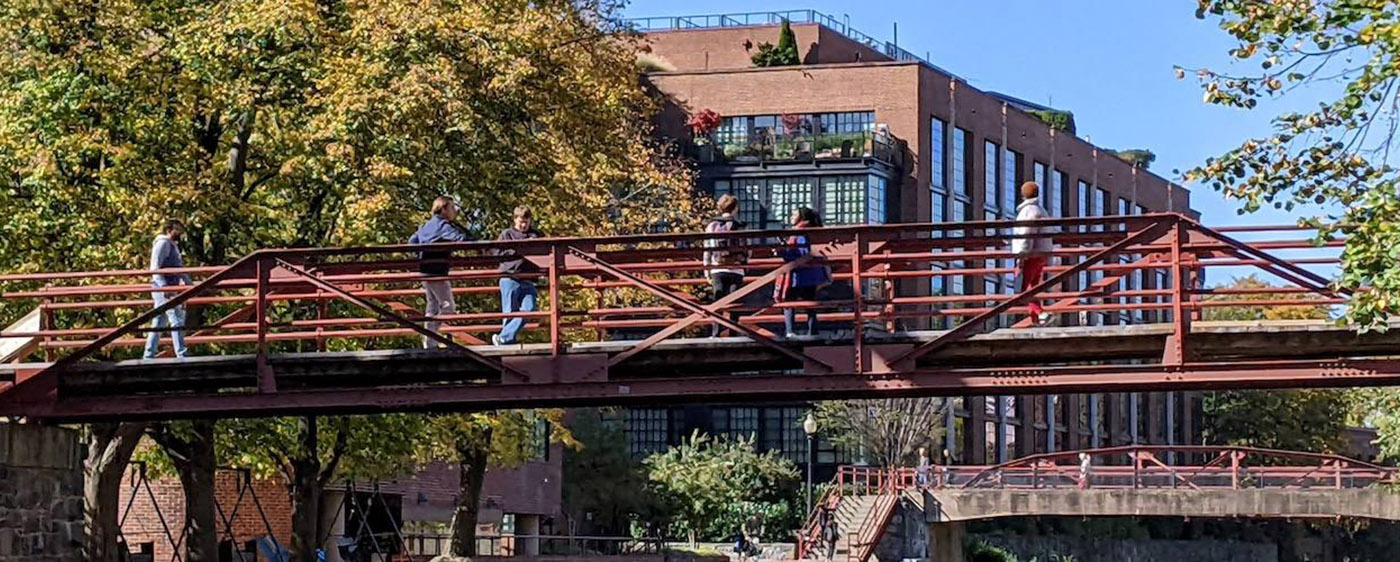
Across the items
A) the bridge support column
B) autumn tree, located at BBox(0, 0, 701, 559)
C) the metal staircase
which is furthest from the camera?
the bridge support column

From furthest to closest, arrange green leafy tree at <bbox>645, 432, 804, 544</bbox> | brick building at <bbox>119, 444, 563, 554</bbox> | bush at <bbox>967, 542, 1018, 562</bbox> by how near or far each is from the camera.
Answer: bush at <bbox>967, 542, 1018, 562</bbox> < green leafy tree at <bbox>645, 432, 804, 544</bbox> < brick building at <bbox>119, 444, 563, 554</bbox>

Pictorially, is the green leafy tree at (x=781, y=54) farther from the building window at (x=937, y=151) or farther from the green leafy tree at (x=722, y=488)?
the green leafy tree at (x=722, y=488)

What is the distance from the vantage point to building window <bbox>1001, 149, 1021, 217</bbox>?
88.8 metres

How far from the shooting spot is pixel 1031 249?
23.3 meters

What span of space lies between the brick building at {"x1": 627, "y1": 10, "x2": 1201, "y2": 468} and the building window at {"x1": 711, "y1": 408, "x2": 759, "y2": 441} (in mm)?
48

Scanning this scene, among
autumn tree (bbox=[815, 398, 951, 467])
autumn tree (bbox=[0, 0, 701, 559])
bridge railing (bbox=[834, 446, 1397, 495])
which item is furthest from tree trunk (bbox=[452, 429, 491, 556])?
autumn tree (bbox=[815, 398, 951, 467])

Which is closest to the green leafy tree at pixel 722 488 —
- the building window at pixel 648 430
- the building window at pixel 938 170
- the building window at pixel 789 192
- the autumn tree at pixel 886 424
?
the autumn tree at pixel 886 424

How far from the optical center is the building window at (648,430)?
8344 centimetres

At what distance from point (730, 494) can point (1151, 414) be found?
38.4 m

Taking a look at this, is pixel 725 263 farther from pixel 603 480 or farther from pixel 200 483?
pixel 603 480

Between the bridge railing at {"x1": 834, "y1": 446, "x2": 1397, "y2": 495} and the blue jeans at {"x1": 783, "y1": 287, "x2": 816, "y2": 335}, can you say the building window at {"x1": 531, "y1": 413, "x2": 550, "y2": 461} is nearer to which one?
the bridge railing at {"x1": 834, "y1": 446, "x2": 1397, "y2": 495}

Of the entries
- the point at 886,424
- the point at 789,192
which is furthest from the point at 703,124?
the point at 886,424

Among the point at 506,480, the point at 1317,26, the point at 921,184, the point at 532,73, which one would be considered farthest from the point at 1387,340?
the point at 921,184

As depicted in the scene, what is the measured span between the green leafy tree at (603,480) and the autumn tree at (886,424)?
7511 mm
